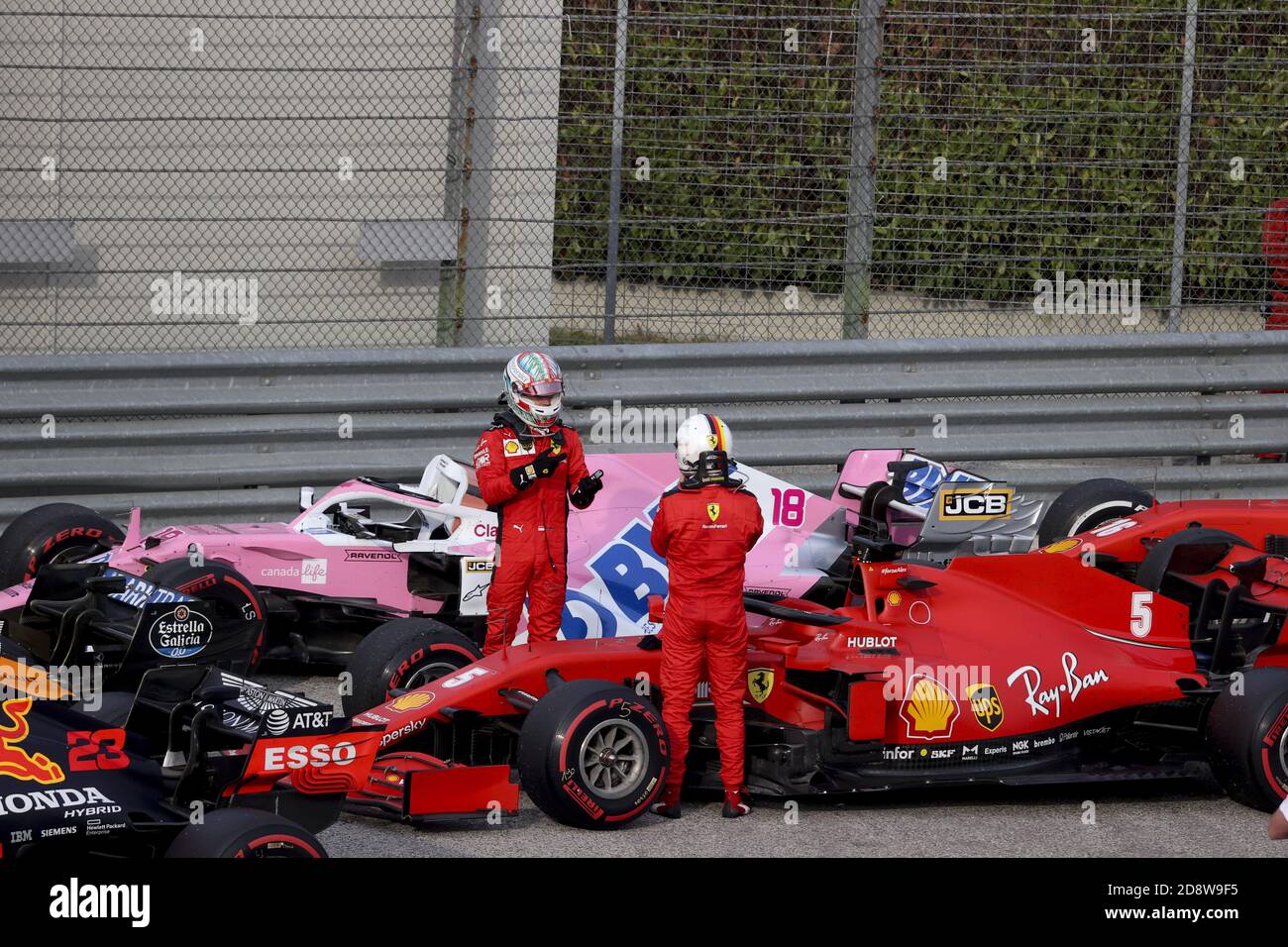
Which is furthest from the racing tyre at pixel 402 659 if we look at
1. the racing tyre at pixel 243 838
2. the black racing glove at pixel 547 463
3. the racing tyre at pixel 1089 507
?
the racing tyre at pixel 1089 507

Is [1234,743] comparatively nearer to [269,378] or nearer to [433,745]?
[433,745]

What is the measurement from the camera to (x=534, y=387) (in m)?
8.48

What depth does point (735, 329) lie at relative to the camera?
11.3 metres

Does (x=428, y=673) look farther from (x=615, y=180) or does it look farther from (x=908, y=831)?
(x=615, y=180)

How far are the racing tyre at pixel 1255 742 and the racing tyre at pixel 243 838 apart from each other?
4.04 meters

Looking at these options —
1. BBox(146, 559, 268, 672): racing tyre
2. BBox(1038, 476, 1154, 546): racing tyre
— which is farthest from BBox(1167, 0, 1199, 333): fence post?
BBox(146, 559, 268, 672): racing tyre

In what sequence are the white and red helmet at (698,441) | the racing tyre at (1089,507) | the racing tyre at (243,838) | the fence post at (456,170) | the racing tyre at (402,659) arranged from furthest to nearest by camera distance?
the fence post at (456,170), the racing tyre at (1089,507), the racing tyre at (402,659), the white and red helmet at (698,441), the racing tyre at (243,838)

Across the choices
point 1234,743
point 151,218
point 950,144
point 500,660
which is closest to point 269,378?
point 151,218

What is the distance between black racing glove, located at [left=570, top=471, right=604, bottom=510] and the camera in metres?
8.38

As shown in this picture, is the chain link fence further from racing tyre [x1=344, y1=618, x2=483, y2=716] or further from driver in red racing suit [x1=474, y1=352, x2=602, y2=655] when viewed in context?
racing tyre [x1=344, y1=618, x2=483, y2=716]

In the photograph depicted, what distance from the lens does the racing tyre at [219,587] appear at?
8336 millimetres

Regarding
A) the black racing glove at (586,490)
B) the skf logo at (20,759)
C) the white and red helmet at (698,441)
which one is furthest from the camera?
the black racing glove at (586,490)

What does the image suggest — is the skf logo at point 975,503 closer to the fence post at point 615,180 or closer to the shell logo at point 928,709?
the shell logo at point 928,709

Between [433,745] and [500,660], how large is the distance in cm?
46
